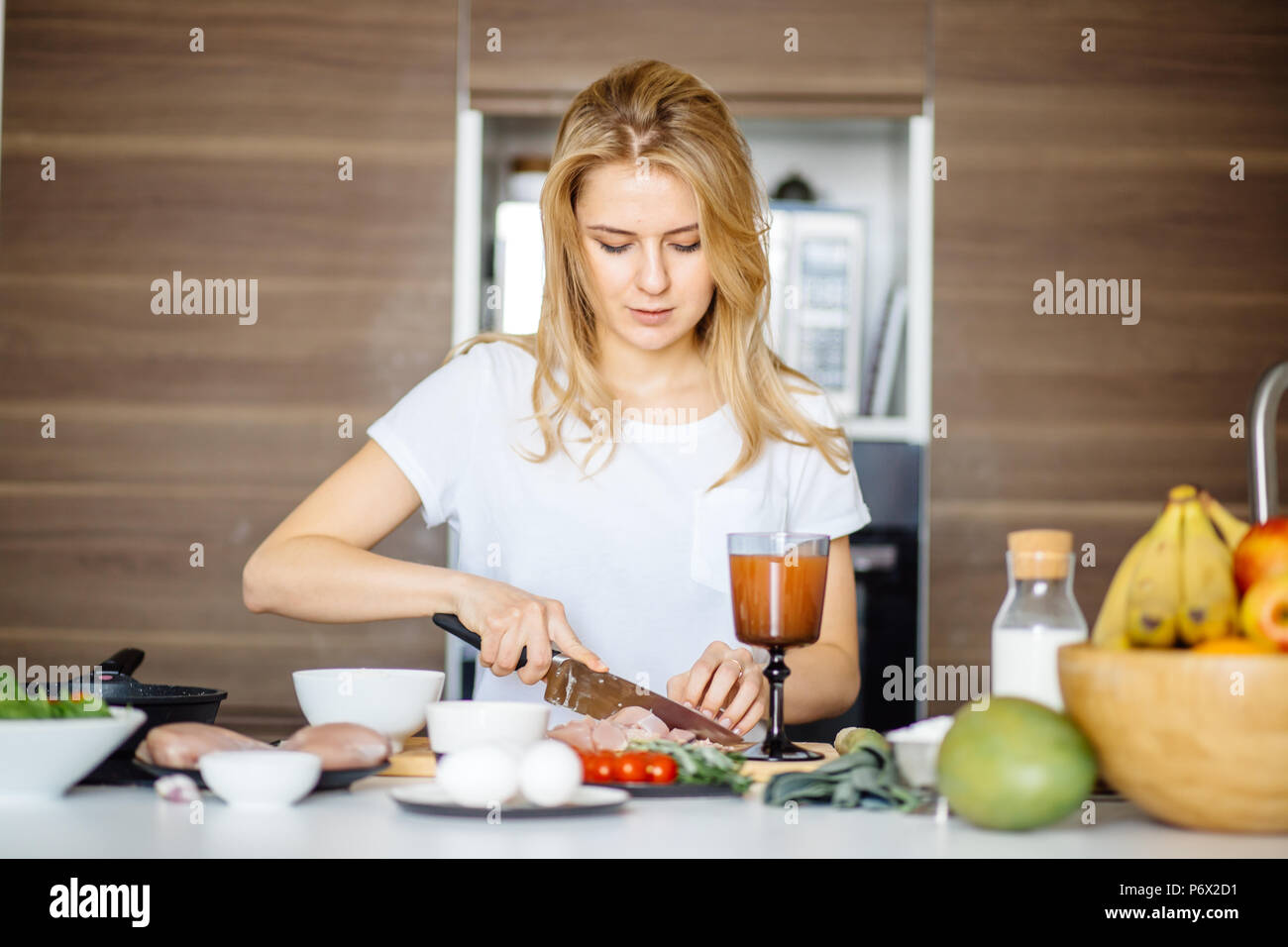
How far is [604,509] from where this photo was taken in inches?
72.9

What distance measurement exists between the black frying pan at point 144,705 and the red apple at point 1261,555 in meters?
0.85

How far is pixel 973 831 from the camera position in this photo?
32.7 inches

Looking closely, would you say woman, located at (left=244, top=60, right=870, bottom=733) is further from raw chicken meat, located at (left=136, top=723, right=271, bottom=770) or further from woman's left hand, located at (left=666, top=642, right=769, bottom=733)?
raw chicken meat, located at (left=136, top=723, right=271, bottom=770)

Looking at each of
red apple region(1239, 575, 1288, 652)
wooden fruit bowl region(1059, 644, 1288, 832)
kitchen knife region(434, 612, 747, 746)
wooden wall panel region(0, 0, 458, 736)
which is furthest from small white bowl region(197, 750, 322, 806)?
wooden wall panel region(0, 0, 458, 736)

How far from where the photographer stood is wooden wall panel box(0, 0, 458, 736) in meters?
2.72

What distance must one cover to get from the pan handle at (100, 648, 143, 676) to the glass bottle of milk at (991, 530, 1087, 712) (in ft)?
3.00

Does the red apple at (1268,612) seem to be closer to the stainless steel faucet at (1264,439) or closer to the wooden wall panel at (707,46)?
the stainless steel faucet at (1264,439)

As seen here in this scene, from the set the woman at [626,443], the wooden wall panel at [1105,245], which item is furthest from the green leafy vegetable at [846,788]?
the wooden wall panel at [1105,245]

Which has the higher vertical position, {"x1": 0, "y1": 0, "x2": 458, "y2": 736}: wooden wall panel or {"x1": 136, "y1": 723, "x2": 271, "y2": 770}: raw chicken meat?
{"x1": 0, "y1": 0, "x2": 458, "y2": 736}: wooden wall panel

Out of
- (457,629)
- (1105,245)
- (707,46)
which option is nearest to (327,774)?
(457,629)

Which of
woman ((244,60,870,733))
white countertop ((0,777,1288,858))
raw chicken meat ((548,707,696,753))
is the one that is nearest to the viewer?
white countertop ((0,777,1288,858))

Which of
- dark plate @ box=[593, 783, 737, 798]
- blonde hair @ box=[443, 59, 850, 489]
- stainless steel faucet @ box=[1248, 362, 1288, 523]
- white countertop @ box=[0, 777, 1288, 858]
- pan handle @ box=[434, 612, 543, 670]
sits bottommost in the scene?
dark plate @ box=[593, 783, 737, 798]
